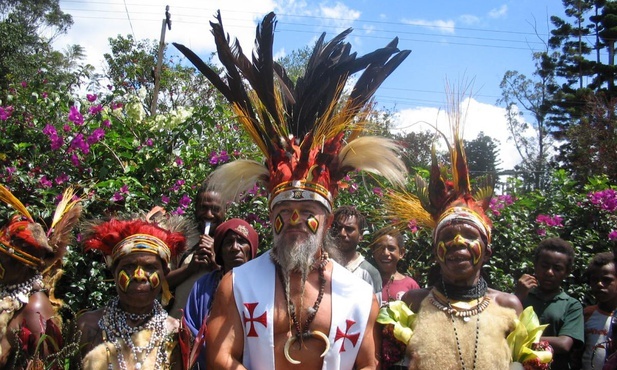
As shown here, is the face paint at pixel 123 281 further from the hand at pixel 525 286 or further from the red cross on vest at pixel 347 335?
the hand at pixel 525 286

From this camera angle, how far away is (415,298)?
3607 millimetres

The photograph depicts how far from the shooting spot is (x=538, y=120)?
115ft

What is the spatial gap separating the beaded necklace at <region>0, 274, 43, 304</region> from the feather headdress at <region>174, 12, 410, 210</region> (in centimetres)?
136

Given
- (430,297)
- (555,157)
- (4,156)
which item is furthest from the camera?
(555,157)

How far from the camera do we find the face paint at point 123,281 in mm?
3359

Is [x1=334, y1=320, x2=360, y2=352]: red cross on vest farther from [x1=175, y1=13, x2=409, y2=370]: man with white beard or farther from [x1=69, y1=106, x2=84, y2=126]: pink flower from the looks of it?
[x1=69, y1=106, x2=84, y2=126]: pink flower

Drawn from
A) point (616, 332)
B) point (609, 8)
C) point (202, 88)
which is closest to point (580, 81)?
point (609, 8)

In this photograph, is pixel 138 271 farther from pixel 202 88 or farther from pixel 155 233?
pixel 202 88

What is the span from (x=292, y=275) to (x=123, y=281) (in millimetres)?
972

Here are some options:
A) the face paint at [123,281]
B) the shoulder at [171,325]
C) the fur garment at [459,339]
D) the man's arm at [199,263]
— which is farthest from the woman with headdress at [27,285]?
the fur garment at [459,339]

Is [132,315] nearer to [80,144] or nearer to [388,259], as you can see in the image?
[388,259]

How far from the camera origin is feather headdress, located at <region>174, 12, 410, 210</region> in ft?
11.4

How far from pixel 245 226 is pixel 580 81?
31565mm

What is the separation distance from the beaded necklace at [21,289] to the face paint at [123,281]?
792mm
